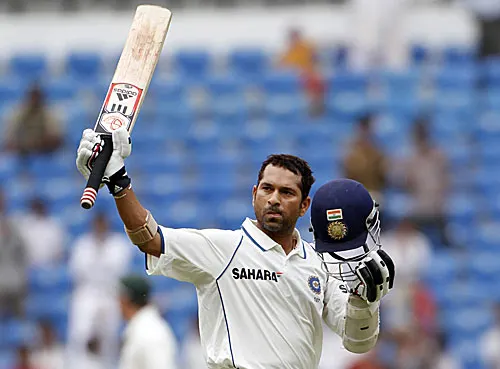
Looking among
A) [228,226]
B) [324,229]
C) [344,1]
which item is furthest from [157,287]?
[324,229]

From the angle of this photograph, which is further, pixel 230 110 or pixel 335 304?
pixel 230 110

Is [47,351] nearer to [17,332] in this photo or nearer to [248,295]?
[17,332]

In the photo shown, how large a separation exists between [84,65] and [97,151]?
10279mm

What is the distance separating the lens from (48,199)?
1319cm

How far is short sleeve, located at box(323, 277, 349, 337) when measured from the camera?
5.59 metres

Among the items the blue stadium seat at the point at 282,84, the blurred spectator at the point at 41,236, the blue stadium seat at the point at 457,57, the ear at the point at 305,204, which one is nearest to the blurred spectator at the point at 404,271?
the blurred spectator at the point at 41,236

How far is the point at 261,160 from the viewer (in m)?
13.7

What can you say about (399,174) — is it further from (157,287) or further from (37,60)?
(37,60)

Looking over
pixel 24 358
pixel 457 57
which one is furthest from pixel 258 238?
pixel 457 57

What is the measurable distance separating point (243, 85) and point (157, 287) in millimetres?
3195

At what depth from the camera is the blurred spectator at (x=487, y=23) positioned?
15.6 meters

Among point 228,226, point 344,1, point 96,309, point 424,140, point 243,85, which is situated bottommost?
point 96,309

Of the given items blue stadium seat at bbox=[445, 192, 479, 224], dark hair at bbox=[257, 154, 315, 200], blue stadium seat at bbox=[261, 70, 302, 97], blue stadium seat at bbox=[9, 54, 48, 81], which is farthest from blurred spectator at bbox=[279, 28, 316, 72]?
dark hair at bbox=[257, 154, 315, 200]

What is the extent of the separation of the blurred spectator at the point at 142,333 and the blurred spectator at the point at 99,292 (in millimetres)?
2831
